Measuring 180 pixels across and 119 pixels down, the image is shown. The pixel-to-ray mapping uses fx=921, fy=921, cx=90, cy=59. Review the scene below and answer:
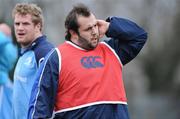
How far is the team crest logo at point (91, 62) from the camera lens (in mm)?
7939

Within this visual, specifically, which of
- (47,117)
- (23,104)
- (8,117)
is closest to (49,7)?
(8,117)

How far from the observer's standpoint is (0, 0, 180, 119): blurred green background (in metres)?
19.9

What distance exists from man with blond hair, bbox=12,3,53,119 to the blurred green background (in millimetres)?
9264

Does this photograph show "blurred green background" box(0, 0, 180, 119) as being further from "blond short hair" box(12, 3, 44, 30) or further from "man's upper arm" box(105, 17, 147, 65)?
"man's upper arm" box(105, 17, 147, 65)

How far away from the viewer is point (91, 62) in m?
7.96

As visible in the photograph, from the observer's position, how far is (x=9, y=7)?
19.5 m

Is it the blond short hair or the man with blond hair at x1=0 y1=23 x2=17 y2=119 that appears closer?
the blond short hair

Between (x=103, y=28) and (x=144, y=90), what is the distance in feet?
48.3

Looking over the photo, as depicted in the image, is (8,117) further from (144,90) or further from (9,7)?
(144,90)

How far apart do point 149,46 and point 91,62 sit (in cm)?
1474

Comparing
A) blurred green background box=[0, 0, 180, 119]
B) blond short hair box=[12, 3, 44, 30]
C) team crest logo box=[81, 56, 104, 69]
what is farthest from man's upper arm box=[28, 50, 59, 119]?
blurred green background box=[0, 0, 180, 119]

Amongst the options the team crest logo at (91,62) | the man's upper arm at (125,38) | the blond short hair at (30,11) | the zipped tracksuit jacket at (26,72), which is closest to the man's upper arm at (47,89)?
the team crest logo at (91,62)

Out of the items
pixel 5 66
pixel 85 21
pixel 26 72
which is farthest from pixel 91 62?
pixel 5 66

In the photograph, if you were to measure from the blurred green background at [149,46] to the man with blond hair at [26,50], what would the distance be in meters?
9.26
